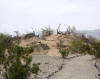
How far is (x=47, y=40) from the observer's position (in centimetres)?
3991

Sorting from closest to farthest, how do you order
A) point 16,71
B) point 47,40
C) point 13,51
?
point 16,71
point 13,51
point 47,40

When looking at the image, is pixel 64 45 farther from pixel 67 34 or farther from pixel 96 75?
Result: pixel 96 75

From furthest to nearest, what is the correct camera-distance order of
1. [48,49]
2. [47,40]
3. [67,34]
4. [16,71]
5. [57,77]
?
[67,34] < [47,40] < [48,49] < [57,77] < [16,71]

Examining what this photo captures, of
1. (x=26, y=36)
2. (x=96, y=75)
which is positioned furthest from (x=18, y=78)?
(x=26, y=36)

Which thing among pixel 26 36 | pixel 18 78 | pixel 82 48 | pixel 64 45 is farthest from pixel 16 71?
pixel 26 36

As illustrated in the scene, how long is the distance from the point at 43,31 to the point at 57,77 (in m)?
31.1

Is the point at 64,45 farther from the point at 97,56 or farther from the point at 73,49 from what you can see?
the point at 97,56

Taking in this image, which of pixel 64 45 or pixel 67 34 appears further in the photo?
pixel 67 34

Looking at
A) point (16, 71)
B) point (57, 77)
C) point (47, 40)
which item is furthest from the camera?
point (47, 40)

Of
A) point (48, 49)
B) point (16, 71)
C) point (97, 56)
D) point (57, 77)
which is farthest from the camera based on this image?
point (48, 49)

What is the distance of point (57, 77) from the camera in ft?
42.9

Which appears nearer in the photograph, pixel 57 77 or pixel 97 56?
pixel 57 77

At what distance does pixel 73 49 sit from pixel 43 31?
11.1 meters

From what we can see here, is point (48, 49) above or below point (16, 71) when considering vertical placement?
below
